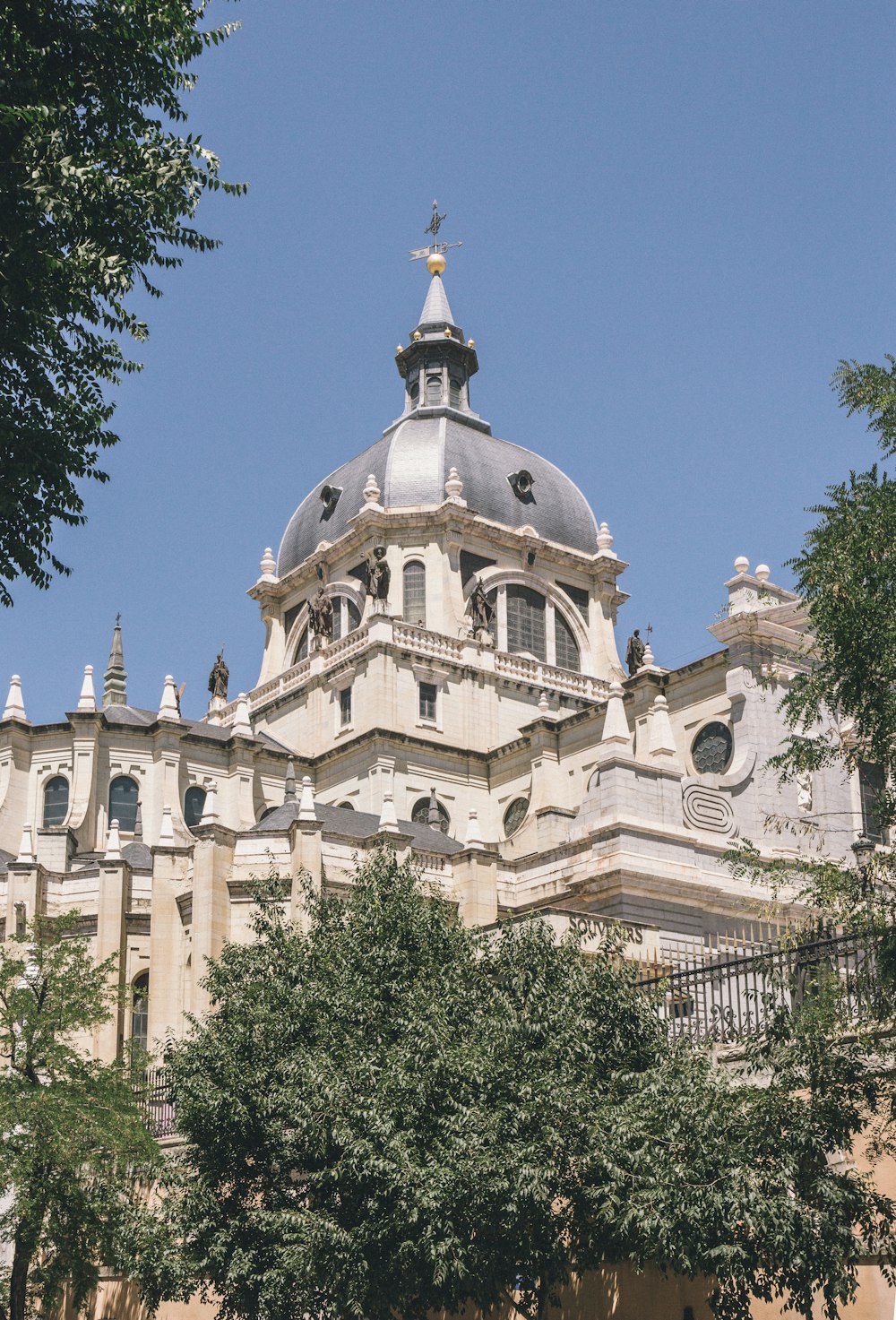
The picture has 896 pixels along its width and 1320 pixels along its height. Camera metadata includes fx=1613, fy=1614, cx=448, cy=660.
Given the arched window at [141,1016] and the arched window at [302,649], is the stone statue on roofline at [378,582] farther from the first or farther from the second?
the arched window at [141,1016]

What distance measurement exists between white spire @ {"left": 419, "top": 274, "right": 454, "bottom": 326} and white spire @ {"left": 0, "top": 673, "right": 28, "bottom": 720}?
3218 centimetres

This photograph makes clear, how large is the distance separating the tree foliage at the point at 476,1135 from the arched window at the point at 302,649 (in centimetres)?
4281

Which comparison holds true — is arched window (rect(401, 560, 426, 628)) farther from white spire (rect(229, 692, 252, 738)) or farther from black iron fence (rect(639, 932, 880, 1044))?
black iron fence (rect(639, 932, 880, 1044))

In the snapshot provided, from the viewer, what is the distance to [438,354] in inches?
3088

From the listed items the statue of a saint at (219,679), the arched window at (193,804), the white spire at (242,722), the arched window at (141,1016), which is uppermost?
the statue of a saint at (219,679)

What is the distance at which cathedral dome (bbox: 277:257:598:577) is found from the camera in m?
67.9

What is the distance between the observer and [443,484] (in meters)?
67.6

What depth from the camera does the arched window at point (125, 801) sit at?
182 ft

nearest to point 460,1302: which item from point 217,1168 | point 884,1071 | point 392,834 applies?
point 217,1168

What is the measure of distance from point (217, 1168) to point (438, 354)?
59221mm

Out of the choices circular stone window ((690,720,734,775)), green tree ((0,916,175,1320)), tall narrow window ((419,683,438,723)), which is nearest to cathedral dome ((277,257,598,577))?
tall narrow window ((419,683,438,723))

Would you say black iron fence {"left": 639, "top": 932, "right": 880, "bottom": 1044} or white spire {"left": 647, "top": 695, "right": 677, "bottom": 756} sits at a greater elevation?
white spire {"left": 647, "top": 695, "right": 677, "bottom": 756}

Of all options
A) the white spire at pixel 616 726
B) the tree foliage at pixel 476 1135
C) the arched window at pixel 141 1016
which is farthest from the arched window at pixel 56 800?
the tree foliage at pixel 476 1135

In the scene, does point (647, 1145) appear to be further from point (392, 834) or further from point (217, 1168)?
point (392, 834)
